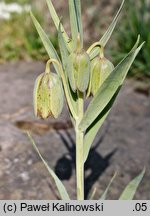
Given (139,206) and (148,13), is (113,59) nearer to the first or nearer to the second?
(148,13)

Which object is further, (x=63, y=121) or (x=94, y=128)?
(x=63, y=121)

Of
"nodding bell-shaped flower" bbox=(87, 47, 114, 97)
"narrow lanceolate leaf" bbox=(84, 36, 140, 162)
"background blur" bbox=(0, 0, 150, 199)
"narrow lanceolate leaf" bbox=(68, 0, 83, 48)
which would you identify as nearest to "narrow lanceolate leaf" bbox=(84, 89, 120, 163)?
"narrow lanceolate leaf" bbox=(84, 36, 140, 162)

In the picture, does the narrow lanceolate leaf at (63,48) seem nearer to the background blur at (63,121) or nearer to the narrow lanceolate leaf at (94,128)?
the narrow lanceolate leaf at (94,128)

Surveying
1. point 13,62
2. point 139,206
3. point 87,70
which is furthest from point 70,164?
point 13,62

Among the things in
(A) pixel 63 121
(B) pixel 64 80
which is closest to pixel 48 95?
(B) pixel 64 80

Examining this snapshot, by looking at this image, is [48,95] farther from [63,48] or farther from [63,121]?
[63,121]

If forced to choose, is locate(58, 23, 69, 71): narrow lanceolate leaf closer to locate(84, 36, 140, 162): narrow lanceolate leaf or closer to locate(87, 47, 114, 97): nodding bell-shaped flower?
locate(87, 47, 114, 97): nodding bell-shaped flower
